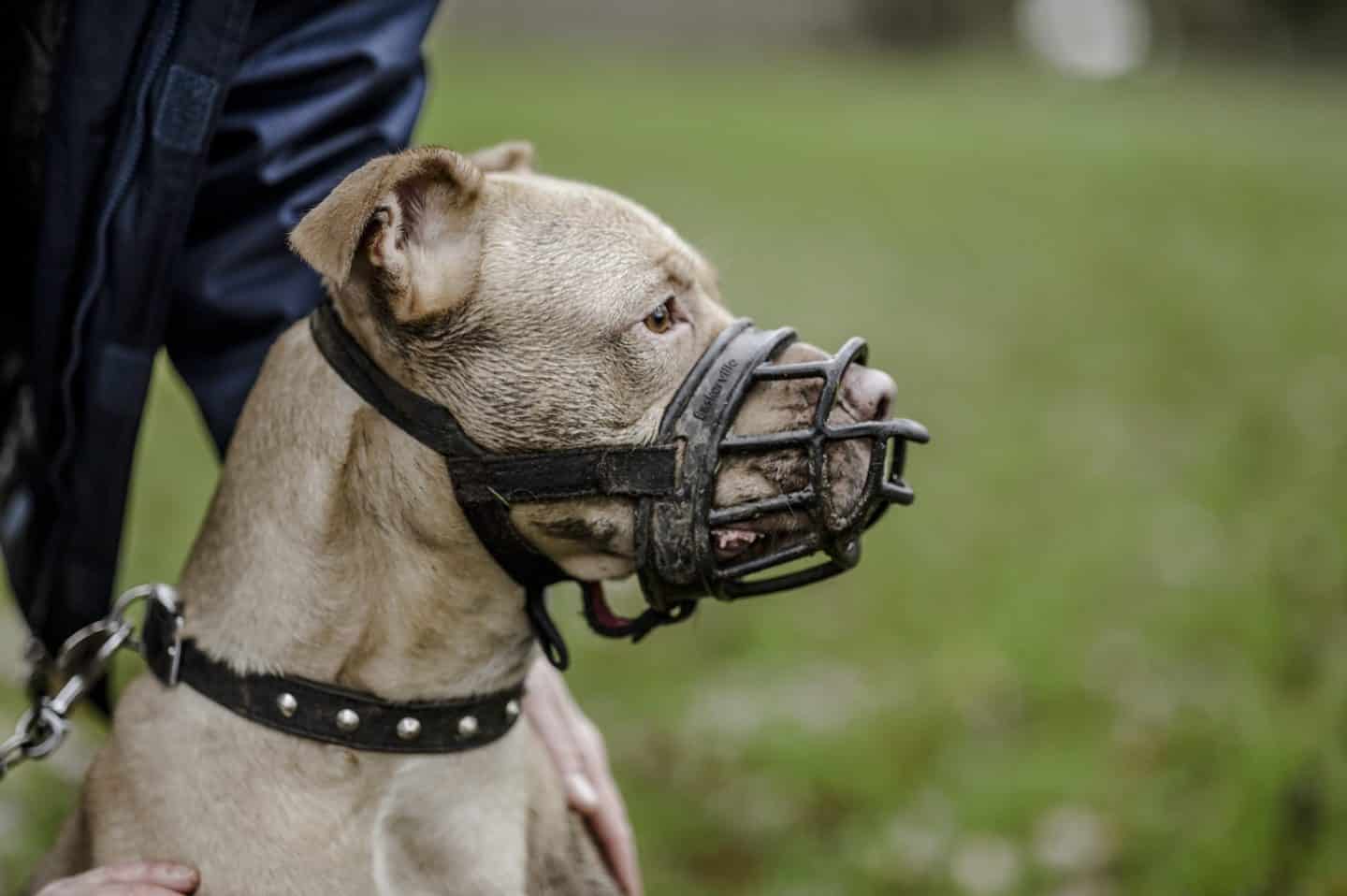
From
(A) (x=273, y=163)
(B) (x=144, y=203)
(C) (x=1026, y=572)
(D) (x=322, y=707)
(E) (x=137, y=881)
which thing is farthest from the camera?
(C) (x=1026, y=572)

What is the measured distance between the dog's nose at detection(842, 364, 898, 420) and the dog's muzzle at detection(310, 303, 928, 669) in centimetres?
3

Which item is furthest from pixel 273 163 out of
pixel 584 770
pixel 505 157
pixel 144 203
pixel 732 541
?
pixel 584 770

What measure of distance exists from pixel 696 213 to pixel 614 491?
7.68 m

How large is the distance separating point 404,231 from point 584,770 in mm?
1096

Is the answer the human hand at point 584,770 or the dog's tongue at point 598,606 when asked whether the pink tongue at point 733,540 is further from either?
the human hand at point 584,770

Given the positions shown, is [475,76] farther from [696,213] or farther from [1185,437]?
[1185,437]

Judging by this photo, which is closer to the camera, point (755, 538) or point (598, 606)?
point (755, 538)

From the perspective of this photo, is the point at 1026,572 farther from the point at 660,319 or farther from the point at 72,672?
the point at 72,672

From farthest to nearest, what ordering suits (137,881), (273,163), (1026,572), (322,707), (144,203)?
(1026,572) → (273,163) → (144,203) → (322,707) → (137,881)

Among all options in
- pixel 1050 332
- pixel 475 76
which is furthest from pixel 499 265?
pixel 475 76

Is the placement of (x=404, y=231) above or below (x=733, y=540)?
above

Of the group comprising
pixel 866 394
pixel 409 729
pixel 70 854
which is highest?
pixel 866 394

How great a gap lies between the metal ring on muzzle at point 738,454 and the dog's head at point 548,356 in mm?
25

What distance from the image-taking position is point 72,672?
2752mm
